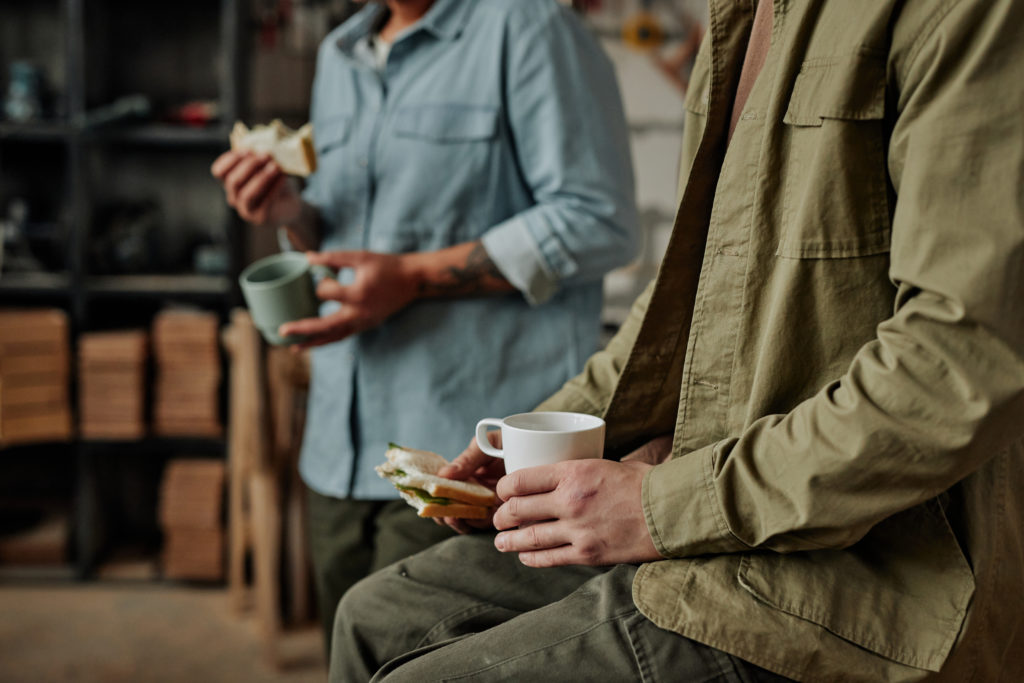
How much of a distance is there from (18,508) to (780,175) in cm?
309

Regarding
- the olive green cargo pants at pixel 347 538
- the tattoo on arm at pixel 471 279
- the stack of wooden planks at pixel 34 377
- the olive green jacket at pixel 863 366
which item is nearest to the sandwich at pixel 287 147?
the tattoo on arm at pixel 471 279

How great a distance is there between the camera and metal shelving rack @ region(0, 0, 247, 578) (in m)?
2.79

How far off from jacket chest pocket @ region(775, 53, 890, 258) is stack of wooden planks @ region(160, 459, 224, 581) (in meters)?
2.47

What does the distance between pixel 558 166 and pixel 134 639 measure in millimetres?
1885

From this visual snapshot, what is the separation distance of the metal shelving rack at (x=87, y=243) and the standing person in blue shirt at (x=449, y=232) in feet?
4.54

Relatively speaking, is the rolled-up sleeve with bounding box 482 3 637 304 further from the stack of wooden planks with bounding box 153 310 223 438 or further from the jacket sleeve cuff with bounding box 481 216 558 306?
the stack of wooden planks with bounding box 153 310 223 438

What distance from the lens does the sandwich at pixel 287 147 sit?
1477 millimetres

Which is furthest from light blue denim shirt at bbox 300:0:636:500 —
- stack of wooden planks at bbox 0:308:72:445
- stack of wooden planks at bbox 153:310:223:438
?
stack of wooden planks at bbox 0:308:72:445

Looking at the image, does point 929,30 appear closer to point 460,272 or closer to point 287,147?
point 460,272

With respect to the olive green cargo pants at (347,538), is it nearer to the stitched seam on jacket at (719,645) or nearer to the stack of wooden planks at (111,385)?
the stitched seam on jacket at (719,645)

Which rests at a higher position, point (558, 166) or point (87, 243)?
point (558, 166)

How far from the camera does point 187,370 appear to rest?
2861 millimetres

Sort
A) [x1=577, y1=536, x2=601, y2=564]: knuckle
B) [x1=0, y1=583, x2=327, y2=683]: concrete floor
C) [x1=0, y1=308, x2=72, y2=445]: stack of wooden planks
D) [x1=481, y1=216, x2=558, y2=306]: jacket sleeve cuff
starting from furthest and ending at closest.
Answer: [x1=0, y1=308, x2=72, y2=445]: stack of wooden planks, [x1=0, y1=583, x2=327, y2=683]: concrete floor, [x1=481, y1=216, x2=558, y2=306]: jacket sleeve cuff, [x1=577, y1=536, x2=601, y2=564]: knuckle

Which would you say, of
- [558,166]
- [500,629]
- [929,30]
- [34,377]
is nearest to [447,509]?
[500,629]
